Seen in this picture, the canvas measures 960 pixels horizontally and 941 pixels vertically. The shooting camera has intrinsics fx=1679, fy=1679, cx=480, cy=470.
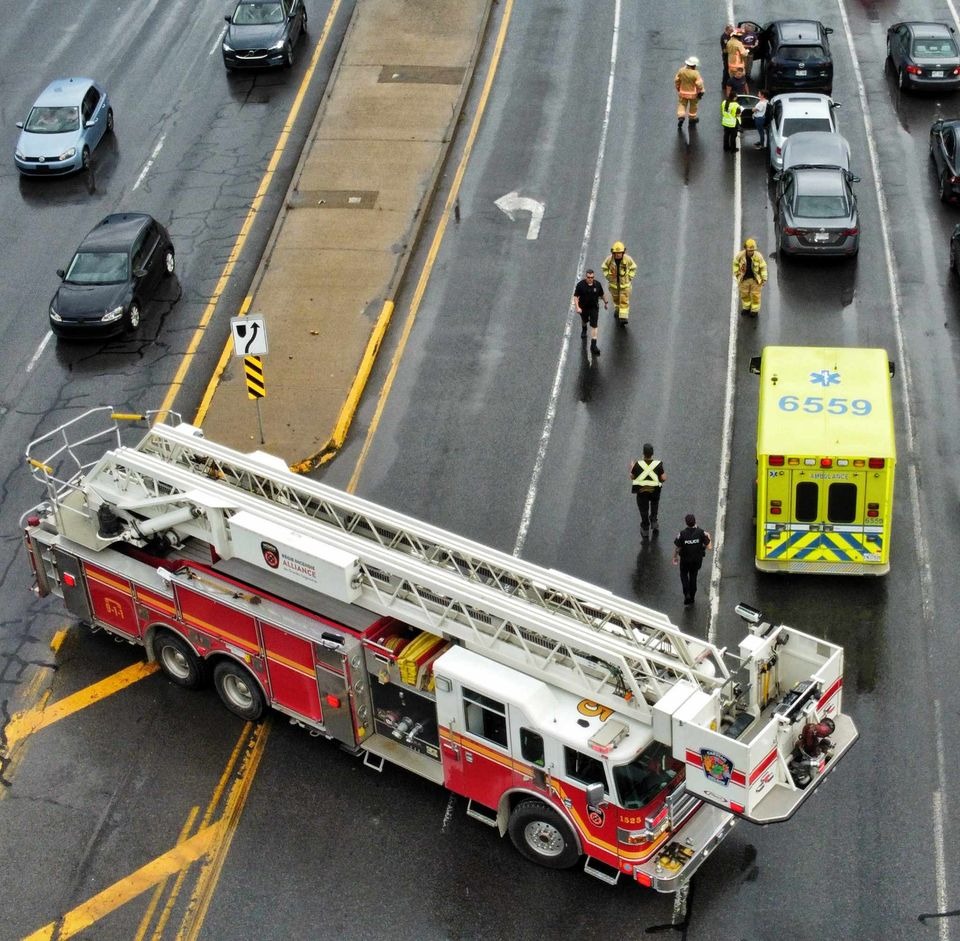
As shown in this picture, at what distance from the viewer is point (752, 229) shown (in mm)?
32875

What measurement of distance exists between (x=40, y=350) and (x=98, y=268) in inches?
71.8

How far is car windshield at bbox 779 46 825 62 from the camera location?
37281mm

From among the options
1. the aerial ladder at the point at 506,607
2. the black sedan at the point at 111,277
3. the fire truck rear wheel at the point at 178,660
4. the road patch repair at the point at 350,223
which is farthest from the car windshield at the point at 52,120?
the fire truck rear wheel at the point at 178,660

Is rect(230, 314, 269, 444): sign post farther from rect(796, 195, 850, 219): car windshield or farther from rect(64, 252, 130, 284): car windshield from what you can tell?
rect(796, 195, 850, 219): car windshield

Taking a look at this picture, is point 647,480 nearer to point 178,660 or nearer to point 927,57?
point 178,660

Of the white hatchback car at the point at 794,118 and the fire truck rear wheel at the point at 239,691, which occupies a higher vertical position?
Result: the fire truck rear wheel at the point at 239,691

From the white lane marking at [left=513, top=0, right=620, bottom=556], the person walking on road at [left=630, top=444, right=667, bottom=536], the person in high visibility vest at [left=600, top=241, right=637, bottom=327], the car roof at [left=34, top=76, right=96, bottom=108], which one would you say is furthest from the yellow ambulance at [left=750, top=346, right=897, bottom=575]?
the car roof at [left=34, top=76, right=96, bottom=108]

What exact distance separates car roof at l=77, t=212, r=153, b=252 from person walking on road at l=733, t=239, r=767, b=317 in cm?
1102

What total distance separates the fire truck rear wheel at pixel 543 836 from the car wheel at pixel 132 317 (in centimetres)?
1460

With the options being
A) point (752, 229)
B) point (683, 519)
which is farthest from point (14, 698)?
point (752, 229)

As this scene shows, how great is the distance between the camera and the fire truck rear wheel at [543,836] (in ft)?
60.2

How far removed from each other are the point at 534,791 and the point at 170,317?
15.5m

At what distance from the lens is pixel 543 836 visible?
61.4 ft

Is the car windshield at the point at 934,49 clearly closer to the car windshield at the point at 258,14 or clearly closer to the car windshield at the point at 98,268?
the car windshield at the point at 258,14
